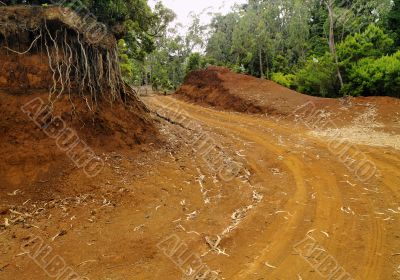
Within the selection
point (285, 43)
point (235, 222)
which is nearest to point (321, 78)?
point (235, 222)

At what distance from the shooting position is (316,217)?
543 centimetres

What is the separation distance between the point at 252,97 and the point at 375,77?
526cm

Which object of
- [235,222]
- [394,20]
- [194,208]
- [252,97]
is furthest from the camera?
[394,20]

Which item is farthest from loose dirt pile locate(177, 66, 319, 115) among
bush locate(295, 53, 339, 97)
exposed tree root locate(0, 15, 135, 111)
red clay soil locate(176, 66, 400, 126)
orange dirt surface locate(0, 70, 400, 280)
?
exposed tree root locate(0, 15, 135, 111)

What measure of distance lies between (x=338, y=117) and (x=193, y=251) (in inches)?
396

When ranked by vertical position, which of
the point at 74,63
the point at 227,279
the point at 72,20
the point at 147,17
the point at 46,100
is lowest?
the point at 227,279

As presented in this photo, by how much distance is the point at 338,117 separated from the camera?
1278cm

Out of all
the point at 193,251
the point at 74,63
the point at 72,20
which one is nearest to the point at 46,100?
the point at 74,63

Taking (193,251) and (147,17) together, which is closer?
(193,251)

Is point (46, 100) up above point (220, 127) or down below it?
above

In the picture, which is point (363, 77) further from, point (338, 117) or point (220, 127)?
point (220, 127)

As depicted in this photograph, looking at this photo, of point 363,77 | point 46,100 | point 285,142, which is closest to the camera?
point 46,100

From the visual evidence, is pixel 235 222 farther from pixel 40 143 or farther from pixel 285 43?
pixel 285 43

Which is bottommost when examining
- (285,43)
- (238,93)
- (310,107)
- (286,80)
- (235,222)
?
(235,222)
